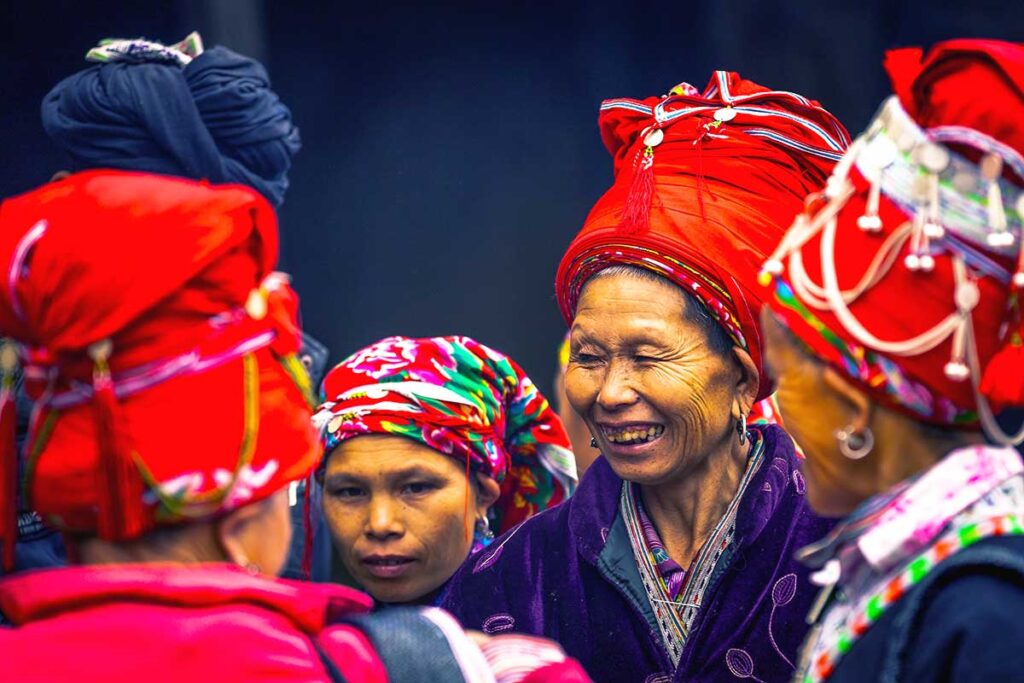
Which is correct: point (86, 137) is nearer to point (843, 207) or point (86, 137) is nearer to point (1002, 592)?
point (843, 207)

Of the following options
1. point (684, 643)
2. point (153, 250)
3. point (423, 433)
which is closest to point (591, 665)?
point (684, 643)

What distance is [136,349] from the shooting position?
81.3 inches

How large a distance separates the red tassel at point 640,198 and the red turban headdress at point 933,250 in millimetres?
1221

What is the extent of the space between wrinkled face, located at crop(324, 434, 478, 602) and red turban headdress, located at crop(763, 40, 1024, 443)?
1950mm

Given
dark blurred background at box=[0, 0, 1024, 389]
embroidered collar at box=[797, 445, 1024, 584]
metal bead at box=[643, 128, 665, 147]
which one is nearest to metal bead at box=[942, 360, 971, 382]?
embroidered collar at box=[797, 445, 1024, 584]

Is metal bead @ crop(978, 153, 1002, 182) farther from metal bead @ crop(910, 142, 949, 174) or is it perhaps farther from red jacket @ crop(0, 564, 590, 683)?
red jacket @ crop(0, 564, 590, 683)

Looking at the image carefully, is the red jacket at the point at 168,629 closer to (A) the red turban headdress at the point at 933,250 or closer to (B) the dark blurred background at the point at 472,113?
(A) the red turban headdress at the point at 933,250

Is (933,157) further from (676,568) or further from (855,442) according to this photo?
(676,568)

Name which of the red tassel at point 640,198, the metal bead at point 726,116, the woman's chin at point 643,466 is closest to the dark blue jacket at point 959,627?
the woman's chin at point 643,466

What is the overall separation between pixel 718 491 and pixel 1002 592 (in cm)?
161

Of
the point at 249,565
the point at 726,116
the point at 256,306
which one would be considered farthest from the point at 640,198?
the point at 249,565

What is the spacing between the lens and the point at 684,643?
3369mm

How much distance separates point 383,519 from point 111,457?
2.01 metres

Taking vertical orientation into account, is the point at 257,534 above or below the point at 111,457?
below
